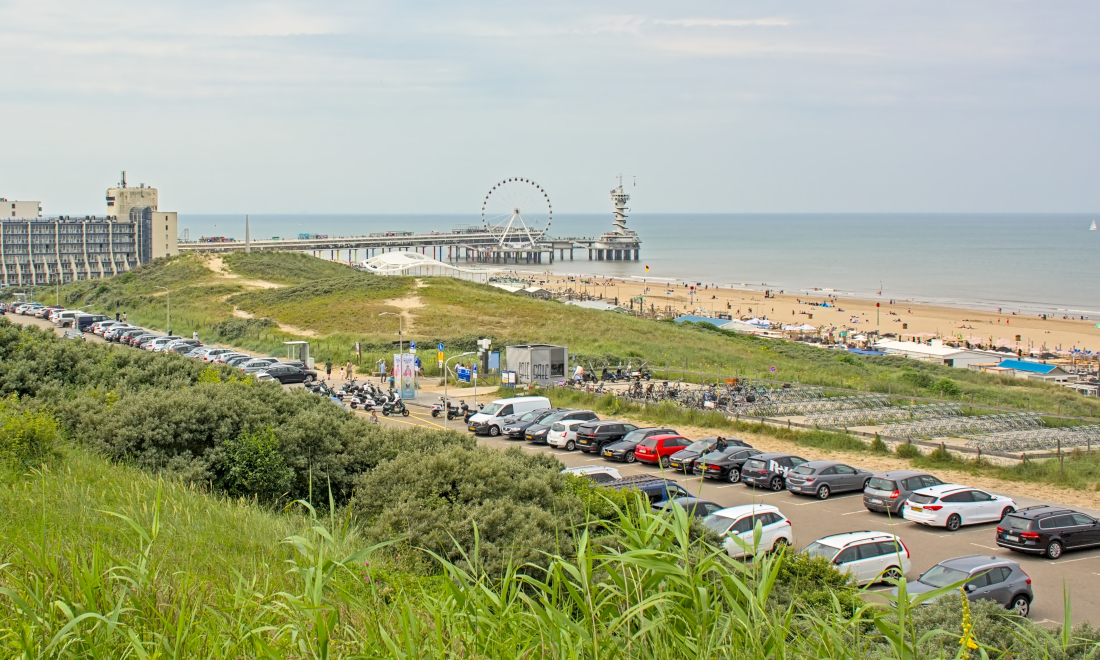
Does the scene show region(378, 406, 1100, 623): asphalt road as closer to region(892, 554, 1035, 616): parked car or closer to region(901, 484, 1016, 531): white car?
region(901, 484, 1016, 531): white car

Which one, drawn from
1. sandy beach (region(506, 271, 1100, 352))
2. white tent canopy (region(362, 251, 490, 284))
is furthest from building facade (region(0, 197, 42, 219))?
sandy beach (region(506, 271, 1100, 352))

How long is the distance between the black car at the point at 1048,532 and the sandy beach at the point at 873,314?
169 ft

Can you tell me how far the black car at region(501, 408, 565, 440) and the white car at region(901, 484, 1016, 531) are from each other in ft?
39.6

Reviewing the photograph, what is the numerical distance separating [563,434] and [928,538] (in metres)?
10.9

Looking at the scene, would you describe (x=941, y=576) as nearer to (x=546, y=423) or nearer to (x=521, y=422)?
(x=546, y=423)

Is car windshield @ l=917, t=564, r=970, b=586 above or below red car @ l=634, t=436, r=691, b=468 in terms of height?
above

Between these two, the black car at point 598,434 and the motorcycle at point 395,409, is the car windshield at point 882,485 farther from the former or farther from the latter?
A: the motorcycle at point 395,409

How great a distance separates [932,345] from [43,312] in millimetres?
54467

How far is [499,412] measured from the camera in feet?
91.2

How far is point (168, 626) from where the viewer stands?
176 inches

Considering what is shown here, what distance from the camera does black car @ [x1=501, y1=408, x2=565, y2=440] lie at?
26.2 metres

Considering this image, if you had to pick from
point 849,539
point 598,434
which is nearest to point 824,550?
point 849,539

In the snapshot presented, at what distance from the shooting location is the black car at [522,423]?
2617 cm


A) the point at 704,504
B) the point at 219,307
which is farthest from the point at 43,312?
the point at 704,504
